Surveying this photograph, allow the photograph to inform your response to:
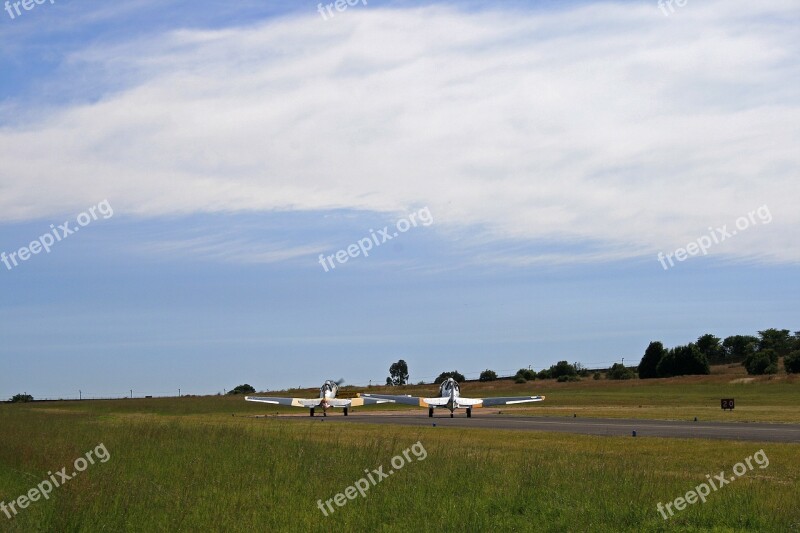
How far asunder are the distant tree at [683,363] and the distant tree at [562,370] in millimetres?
15786

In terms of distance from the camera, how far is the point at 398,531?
41.1ft

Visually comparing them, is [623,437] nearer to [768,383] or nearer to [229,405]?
[229,405]

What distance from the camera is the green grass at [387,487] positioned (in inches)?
510

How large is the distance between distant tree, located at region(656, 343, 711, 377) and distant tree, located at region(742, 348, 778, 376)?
5.85 m

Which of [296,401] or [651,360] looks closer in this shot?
[296,401]

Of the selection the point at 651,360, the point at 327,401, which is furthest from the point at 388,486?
the point at 651,360

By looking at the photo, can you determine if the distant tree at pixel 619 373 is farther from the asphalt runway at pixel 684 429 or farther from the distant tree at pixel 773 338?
the asphalt runway at pixel 684 429

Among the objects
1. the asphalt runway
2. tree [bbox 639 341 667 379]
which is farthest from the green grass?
tree [bbox 639 341 667 379]

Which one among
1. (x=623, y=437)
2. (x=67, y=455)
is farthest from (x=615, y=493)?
(x=623, y=437)

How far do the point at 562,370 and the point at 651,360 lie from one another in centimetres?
1391

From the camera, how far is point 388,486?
15.9 metres

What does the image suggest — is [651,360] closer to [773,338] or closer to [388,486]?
[773,338]

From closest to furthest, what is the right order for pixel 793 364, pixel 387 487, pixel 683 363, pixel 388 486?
1. pixel 387 487
2. pixel 388 486
3. pixel 793 364
4. pixel 683 363

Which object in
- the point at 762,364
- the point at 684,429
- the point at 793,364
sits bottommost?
the point at 684,429
